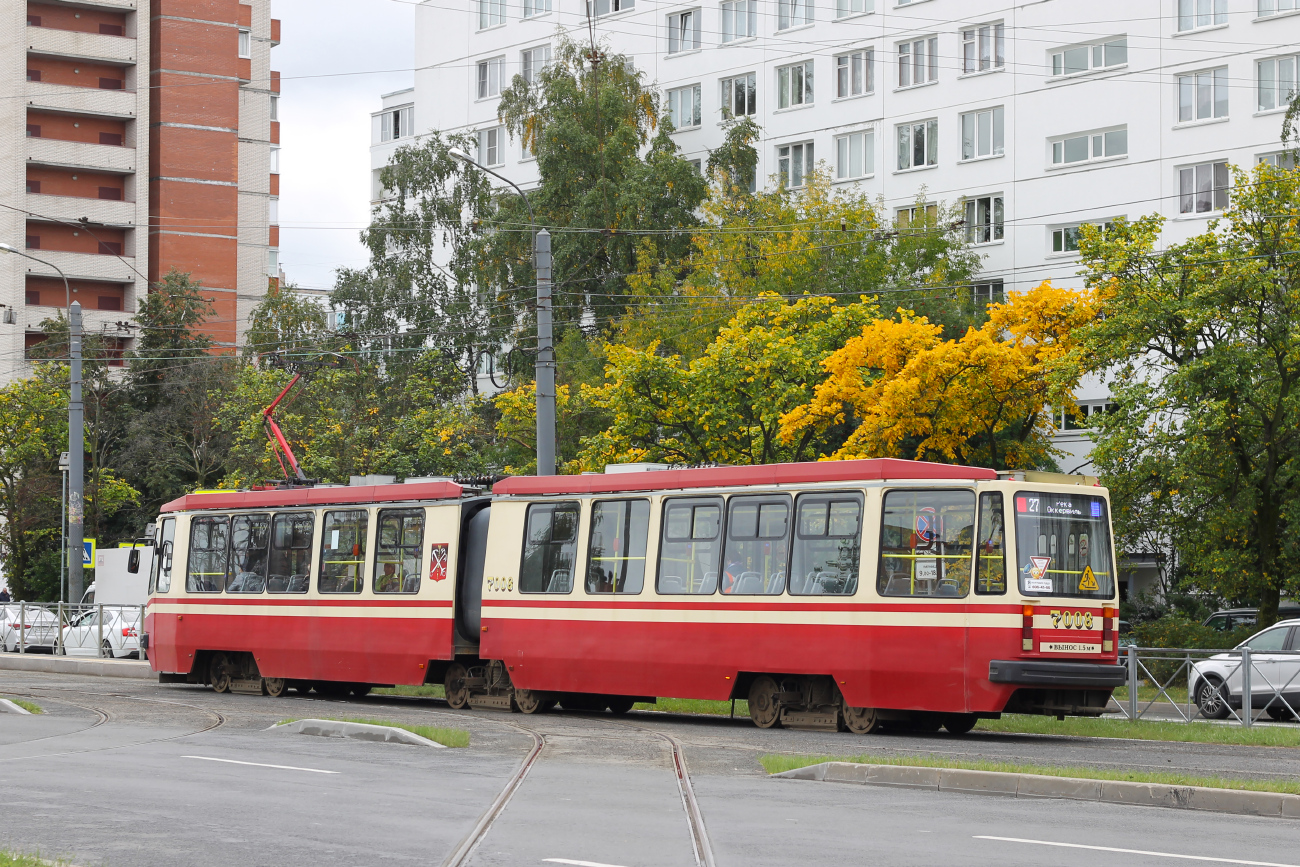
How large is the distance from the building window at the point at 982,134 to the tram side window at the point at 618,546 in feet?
115

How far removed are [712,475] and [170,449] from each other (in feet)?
144

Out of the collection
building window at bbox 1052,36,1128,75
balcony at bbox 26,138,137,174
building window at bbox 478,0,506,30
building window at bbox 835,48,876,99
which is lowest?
building window at bbox 1052,36,1128,75

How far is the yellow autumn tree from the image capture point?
3941 centimetres

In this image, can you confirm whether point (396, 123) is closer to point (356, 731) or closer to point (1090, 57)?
point (1090, 57)

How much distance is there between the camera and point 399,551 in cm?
2453

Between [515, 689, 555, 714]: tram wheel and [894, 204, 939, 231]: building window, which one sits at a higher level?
[894, 204, 939, 231]: building window

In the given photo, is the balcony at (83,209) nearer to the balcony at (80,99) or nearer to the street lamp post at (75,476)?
the balcony at (80,99)

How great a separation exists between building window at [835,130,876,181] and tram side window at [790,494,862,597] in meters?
39.0

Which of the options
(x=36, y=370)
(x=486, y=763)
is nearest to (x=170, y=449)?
(x=36, y=370)

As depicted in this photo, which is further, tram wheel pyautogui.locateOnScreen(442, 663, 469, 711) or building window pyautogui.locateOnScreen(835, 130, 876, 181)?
building window pyautogui.locateOnScreen(835, 130, 876, 181)

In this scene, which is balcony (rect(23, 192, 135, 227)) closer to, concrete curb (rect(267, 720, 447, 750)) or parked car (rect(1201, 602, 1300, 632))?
parked car (rect(1201, 602, 1300, 632))

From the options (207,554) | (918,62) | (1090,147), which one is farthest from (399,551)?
(918,62)

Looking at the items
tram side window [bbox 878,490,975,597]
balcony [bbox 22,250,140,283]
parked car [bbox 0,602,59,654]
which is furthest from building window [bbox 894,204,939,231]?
balcony [bbox 22,250,140,283]

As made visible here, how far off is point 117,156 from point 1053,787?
2996 inches
